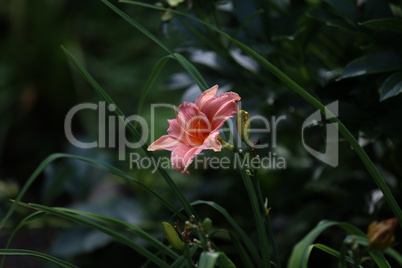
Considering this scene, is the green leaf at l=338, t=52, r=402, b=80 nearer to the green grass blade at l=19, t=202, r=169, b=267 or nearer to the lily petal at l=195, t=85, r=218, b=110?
the lily petal at l=195, t=85, r=218, b=110

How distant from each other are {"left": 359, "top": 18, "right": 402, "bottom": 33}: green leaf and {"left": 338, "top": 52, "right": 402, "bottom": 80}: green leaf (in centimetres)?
5

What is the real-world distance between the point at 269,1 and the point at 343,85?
11.2 inches

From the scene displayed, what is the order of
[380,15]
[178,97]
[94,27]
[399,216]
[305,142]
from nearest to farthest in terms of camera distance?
[399,216]
[380,15]
[305,142]
[178,97]
[94,27]

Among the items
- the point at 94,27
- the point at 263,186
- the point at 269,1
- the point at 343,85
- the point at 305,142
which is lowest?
the point at 263,186

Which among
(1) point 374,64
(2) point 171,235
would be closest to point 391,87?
(1) point 374,64

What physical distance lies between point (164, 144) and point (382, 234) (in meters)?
0.29

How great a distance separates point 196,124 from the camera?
2.08 ft

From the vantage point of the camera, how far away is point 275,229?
1259 millimetres

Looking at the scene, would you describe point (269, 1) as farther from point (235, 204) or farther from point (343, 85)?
point (235, 204)

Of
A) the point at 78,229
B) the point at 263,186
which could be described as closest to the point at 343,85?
the point at 263,186

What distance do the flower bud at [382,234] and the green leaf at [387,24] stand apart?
1.18ft

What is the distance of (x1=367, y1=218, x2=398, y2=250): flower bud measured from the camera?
19.6 inches

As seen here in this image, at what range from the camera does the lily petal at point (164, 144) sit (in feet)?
2.02

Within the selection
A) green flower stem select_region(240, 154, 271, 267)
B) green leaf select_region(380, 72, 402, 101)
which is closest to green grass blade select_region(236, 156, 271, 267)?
green flower stem select_region(240, 154, 271, 267)
